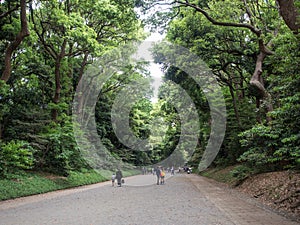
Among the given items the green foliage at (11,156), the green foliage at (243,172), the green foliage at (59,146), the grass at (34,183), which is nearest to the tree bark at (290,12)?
the green foliage at (243,172)

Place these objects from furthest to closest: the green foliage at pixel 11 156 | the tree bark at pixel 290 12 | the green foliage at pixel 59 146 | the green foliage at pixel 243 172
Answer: the green foliage at pixel 59 146 → the green foliage at pixel 243 172 → the green foliage at pixel 11 156 → the tree bark at pixel 290 12

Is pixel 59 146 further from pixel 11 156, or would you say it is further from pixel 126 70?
pixel 126 70

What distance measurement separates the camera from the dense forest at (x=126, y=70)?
12.8 m

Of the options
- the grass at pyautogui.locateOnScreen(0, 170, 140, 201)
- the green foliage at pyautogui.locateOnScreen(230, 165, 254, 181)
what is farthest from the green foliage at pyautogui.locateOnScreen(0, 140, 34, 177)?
the green foliage at pyautogui.locateOnScreen(230, 165, 254, 181)

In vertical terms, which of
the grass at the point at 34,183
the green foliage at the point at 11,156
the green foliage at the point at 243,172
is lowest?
the grass at the point at 34,183

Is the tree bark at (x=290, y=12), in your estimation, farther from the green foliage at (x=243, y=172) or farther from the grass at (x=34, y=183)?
the grass at (x=34, y=183)

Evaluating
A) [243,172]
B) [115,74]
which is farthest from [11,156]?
[115,74]

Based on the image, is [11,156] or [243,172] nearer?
[11,156]

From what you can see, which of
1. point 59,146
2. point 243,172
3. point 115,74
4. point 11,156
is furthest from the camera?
point 115,74

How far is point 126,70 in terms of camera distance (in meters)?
25.7

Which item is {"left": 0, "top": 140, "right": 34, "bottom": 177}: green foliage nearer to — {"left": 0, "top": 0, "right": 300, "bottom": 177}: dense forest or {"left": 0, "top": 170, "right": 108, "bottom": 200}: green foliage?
{"left": 0, "top": 0, "right": 300, "bottom": 177}: dense forest

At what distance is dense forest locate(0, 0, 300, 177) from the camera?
41.8 ft

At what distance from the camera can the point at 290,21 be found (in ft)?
28.9

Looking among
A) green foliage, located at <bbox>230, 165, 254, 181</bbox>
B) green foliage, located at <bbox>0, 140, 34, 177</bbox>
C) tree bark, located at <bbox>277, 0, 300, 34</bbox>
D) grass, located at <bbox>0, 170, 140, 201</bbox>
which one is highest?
tree bark, located at <bbox>277, 0, 300, 34</bbox>
